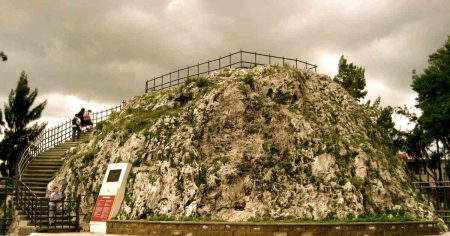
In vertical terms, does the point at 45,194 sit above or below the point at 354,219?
above

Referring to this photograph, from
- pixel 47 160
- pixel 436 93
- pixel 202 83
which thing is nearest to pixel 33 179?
pixel 47 160

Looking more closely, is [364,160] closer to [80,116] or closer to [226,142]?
[226,142]

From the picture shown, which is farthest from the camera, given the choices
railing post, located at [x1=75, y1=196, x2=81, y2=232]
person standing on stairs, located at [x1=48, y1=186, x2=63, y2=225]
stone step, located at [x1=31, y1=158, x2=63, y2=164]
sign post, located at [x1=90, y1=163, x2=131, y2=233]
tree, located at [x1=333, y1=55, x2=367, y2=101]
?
tree, located at [x1=333, y1=55, x2=367, y2=101]

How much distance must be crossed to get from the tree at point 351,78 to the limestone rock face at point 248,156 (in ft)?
66.3

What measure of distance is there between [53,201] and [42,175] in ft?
21.7

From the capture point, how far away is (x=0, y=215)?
28.4 m

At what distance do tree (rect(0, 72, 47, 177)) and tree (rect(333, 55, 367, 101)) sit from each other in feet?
103

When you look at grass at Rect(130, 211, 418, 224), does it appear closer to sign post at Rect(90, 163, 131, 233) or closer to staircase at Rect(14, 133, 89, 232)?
sign post at Rect(90, 163, 131, 233)

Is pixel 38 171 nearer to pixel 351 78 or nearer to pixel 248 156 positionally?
pixel 248 156

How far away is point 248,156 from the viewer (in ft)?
83.2

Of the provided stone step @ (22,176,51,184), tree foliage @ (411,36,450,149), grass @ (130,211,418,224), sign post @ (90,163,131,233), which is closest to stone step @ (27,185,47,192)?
stone step @ (22,176,51,184)

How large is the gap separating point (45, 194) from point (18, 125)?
13914 millimetres

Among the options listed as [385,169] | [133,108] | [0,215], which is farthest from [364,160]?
[0,215]

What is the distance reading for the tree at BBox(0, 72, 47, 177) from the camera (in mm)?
38438
